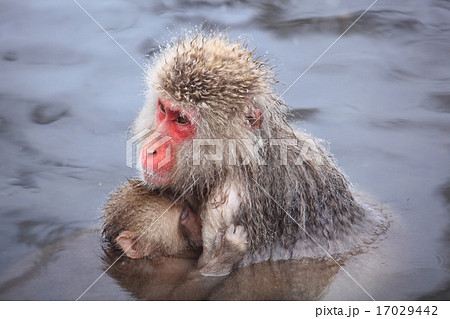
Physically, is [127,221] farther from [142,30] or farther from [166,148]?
[142,30]

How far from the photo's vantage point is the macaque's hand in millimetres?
4758

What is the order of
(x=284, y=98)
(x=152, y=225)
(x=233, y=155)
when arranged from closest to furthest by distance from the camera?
(x=233, y=155) → (x=152, y=225) → (x=284, y=98)

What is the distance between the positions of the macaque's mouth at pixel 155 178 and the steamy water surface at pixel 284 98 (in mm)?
622

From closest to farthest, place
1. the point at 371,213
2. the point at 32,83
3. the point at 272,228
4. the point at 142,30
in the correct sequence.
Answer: the point at 272,228, the point at 371,213, the point at 32,83, the point at 142,30

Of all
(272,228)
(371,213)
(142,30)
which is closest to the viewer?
(272,228)

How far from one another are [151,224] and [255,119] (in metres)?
1.13

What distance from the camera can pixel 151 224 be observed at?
5027 mm

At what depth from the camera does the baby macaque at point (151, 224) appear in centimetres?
504

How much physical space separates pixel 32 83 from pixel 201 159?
13.0 feet

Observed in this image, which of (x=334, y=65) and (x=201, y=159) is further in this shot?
(x=334, y=65)

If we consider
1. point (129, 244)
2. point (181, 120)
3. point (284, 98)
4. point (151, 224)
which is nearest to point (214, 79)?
point (181, 120)

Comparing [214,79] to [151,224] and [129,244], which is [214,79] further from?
[129,244]

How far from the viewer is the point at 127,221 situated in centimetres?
514
